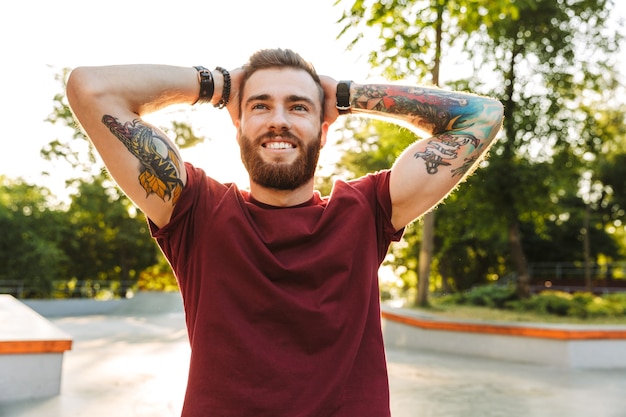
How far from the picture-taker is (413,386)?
6664 mm

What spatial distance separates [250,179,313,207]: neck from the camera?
1.90 m

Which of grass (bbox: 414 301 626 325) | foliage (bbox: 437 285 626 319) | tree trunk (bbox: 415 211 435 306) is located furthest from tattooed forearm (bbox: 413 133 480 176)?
tree trunk (bbox: 415 211 435 306)

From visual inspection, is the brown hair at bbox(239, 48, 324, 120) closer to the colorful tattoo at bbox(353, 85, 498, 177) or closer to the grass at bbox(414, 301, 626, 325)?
the colorful tattoo at bbox(353, 85, 498, 177)

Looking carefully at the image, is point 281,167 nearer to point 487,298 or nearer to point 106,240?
point 487,298

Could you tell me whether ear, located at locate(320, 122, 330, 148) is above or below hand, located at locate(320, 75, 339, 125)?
below

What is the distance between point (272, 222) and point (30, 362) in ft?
14.7

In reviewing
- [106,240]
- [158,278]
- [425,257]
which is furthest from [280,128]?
[158,278]

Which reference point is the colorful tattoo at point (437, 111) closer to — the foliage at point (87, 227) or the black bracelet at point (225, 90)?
the black bracelet at point (225, 90)

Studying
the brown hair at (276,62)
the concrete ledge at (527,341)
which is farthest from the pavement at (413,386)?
the brown hair at (276,62)

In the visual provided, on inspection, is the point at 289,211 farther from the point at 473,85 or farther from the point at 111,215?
the point at 111,215

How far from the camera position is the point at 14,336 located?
5477 mm

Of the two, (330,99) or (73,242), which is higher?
(330,99)

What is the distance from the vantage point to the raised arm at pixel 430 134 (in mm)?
1963

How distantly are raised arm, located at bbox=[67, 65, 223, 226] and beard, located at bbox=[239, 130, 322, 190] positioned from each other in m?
0.21
